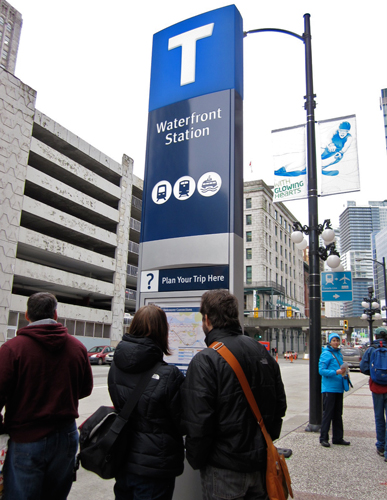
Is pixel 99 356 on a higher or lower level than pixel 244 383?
lower

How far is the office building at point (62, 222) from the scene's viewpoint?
3334 centimetres

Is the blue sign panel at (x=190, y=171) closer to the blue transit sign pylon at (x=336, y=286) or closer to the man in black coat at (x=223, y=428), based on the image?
the man in black coat at (x=223, y=428)

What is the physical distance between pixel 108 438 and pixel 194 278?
2.16 metres

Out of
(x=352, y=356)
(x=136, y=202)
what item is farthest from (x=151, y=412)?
(x=136, y=202)

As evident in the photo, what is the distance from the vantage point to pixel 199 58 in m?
5.02

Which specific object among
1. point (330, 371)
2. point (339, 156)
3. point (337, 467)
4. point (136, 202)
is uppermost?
point (136, 202)

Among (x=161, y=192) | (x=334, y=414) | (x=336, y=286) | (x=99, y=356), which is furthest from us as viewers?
(x=99, y=356)

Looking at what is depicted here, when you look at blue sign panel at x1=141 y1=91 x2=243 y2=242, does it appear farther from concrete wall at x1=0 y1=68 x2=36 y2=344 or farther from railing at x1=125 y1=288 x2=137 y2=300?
railing at x1=125 y1=288 x2=137 y2=300

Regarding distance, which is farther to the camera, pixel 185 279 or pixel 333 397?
pixel 333 397

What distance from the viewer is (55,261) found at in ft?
133

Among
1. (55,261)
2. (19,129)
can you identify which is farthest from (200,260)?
(55,261)

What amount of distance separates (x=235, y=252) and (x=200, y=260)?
38 cm

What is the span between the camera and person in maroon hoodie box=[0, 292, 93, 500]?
2.74m

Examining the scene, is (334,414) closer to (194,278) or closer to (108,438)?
(194,278)
